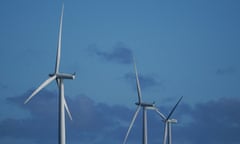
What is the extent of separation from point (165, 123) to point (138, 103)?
1827cm

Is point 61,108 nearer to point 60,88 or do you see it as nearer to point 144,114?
point 60,88

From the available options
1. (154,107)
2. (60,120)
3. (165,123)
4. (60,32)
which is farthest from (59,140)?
(165,123)

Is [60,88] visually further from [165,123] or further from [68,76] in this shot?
[165,123]

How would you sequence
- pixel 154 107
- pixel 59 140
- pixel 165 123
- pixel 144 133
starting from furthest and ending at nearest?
1. pixel 165 123
2. pixel 154 107
3. pixel 144 133
4. pixel 59 140

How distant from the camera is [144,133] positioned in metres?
128

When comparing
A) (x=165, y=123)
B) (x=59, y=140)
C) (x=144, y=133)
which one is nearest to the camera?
(x=59, y=140)

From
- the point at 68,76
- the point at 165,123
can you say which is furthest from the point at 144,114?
the point at 68,76

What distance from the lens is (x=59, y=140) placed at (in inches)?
3728

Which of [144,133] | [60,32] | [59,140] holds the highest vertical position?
[60,32]

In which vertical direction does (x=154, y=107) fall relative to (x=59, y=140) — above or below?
above

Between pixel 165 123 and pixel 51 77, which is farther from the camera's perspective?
pixel 165 123

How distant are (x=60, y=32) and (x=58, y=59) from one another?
4.26 m

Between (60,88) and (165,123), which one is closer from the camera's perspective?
(60,88)

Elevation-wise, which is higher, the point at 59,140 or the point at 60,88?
the point at 60,88
